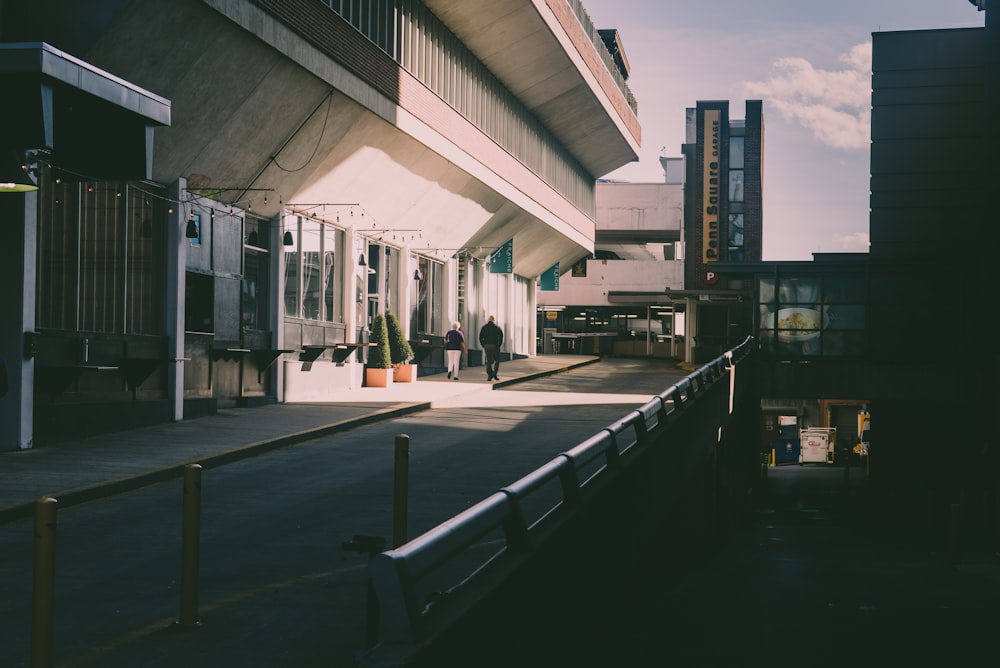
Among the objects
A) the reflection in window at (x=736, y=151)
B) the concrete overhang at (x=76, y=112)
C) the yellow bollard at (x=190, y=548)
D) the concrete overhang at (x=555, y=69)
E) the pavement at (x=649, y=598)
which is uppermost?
the reflection in window at (x=736, y=151)

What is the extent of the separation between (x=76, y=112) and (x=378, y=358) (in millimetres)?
16688

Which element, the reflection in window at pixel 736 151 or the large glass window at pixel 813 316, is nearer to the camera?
the large glass window at pixel 813 316

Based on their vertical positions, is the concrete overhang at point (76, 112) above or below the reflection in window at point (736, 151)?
below

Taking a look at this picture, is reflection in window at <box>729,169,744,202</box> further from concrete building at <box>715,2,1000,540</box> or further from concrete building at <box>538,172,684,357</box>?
concrete building at <box>715,2,1000,540</box>

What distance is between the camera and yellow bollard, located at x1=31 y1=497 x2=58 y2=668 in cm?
514

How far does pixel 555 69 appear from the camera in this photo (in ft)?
131

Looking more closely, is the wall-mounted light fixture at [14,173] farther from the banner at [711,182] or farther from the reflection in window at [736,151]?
the reflection in window at [736,151]

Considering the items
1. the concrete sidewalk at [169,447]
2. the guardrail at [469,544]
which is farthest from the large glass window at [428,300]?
the guardrail at [469,544]

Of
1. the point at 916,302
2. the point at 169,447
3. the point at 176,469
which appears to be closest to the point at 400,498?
the point at 176,469

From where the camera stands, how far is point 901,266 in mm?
41781

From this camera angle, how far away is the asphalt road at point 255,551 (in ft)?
21.6

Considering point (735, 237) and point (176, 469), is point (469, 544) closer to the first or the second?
point (176, 469)

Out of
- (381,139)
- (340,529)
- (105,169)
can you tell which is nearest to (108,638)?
(340,529)

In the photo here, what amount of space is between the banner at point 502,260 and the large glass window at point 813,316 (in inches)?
370
